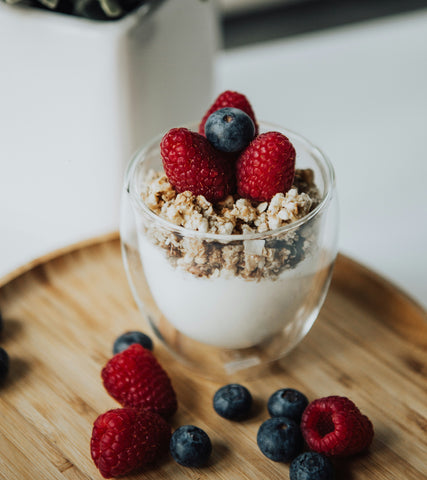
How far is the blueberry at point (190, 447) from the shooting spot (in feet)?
2.96

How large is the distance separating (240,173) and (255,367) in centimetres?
36

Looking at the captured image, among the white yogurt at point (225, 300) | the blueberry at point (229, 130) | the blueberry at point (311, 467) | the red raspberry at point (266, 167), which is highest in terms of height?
the blueberry at point (229, 130)

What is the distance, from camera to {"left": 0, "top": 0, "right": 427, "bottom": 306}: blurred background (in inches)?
52.0

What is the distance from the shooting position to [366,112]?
6.64 feet

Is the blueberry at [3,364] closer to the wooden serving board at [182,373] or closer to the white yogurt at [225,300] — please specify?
the wooden serving board at [182,373]

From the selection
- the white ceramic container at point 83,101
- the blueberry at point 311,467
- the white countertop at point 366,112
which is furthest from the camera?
the white countertop at point 366,112

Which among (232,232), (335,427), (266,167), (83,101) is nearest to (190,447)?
(335,427)

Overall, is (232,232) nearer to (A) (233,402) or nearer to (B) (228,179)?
(B) (228,179)

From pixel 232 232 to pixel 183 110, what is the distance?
0.67 metres

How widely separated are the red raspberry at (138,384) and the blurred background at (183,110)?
452mm

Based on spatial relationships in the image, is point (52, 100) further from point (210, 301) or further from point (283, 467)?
point (283, 467)

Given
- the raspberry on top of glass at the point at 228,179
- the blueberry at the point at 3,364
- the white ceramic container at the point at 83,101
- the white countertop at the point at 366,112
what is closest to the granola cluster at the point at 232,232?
the raspberry on top of glass at the point at 228,179

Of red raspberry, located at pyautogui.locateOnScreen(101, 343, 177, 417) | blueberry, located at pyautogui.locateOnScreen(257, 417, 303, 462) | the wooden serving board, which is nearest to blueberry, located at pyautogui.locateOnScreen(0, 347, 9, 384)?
the wooden serving board

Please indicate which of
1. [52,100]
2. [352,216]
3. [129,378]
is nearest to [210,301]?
[129,378]
